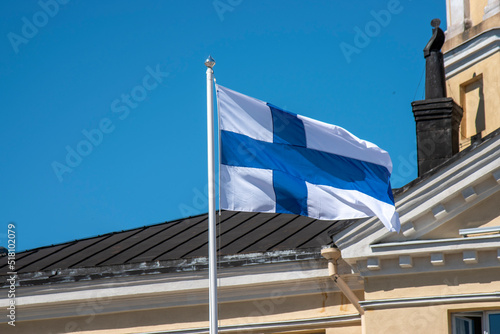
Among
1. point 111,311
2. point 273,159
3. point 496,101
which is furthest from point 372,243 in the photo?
point 496,101

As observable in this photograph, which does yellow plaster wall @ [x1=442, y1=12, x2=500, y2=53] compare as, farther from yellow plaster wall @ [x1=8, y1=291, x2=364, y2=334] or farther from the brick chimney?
yellow plaster wall @ [x1=8, y1=291, x2=364, y2=334]

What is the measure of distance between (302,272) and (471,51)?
7550 mm

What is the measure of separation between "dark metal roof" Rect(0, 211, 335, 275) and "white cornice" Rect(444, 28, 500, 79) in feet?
17.5

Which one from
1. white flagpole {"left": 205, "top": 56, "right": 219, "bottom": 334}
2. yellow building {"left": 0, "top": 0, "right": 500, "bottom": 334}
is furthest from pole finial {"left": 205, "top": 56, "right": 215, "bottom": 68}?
yellow building {"left": 0, "top": 0, "right": 500, "bottom": 334}

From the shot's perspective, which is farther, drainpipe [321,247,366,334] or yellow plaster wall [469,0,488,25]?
yellow plaster wall [469,0,488,25]

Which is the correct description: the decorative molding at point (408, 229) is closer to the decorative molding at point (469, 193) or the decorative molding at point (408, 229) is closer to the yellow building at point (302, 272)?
the yellow building at point (302, 272)

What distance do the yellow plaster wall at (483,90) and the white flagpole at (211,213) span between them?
8.59 metres

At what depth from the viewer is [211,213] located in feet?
41.7

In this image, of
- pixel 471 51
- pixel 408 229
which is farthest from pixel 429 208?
pixel 471 51

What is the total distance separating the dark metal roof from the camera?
57.3ft

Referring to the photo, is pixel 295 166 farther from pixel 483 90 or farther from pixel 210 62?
pixel 483 90

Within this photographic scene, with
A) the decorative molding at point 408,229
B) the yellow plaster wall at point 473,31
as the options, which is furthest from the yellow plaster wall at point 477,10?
the decorative molding at point 408,229

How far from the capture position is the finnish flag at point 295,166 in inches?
520

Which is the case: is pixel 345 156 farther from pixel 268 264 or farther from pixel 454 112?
pixel 454 112
